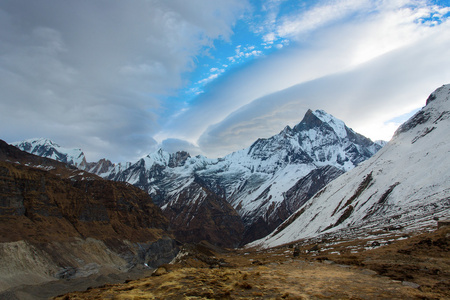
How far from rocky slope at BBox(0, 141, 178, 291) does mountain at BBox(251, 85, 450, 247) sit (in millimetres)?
88943

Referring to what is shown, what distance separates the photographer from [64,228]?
116 metres

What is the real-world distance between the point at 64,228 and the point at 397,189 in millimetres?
146943

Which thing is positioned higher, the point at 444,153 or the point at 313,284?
the point at 444,153

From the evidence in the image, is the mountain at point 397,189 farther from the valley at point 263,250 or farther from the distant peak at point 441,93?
the valley at point 263,250

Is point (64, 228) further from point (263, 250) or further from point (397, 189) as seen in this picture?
point (397, 189)

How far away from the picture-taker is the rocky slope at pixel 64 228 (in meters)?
86.3

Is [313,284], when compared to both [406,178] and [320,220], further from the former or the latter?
[320,220]

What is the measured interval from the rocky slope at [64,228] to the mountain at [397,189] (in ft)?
292

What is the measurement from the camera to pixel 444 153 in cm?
10744

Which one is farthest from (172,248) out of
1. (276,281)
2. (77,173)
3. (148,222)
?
(276,281)

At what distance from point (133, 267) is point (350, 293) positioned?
5225 inches

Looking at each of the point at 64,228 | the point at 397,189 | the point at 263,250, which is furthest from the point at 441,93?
the point at 64,228

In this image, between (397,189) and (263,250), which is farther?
(263,250)

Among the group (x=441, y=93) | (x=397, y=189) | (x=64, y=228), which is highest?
(x=441, y=93)
